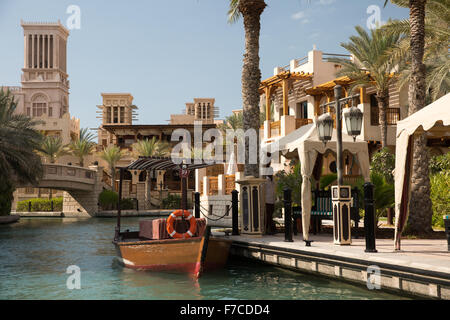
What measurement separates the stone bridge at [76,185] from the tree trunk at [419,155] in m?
31.6

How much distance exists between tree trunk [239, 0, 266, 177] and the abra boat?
13.2 ft

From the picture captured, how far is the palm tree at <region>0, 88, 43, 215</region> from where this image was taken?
98.1 ft

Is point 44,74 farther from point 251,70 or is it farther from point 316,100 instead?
point 251,70

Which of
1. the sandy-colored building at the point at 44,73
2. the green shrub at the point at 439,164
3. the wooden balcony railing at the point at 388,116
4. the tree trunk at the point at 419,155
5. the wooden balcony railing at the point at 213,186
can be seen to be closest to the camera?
the tree trunk at the point at 419,155

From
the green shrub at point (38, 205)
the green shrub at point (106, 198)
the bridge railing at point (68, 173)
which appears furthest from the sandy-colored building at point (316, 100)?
the green shrub at point (38, 205)

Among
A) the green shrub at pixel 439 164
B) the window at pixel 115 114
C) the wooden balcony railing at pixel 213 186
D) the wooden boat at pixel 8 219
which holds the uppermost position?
the window at pixel 115 114

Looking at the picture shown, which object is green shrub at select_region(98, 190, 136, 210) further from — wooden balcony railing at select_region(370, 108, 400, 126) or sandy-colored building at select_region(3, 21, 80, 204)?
sandy-colored building at select_region(3, 21, 80, 204)

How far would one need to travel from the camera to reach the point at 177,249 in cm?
1080

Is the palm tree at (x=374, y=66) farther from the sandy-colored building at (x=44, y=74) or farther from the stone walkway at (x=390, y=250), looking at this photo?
the sandy-colored building at (x=44, y=74)

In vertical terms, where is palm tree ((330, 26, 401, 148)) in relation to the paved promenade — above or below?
above

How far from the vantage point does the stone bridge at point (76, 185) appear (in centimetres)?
3893

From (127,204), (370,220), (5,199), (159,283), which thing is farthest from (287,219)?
(127,204)

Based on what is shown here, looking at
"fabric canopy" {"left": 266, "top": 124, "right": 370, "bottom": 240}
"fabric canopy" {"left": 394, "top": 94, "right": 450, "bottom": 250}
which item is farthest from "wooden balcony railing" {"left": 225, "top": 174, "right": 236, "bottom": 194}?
"fabric canopy" {"left": 394, "top": 94, "right": 450, "bottom": 250}

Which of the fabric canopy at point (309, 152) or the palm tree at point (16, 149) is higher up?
the palm tree at point (16, 149)
